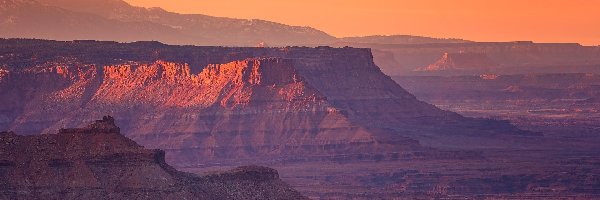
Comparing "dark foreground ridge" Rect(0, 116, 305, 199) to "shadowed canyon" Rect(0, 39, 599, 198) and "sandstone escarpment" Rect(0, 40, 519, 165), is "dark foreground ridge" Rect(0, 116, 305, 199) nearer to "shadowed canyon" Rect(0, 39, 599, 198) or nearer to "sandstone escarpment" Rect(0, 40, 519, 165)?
"shadowed canyon" Rect(0, 39, 599, 198)

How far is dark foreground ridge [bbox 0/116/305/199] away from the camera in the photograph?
89.7m

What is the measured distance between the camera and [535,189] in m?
163

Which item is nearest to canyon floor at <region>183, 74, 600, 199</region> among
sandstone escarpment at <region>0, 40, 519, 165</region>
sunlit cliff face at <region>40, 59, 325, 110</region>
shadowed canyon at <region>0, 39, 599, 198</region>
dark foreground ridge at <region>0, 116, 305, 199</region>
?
shadowed canyon at <region>0, 39, 599, 198</region>

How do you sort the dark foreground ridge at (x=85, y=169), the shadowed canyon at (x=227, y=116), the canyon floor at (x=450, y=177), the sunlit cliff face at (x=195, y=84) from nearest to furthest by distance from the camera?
the dark foreground ridge at (x=85, y=169)
the canyon floor at (x=450, y=177)
the shadowed canyon at (x=227, y=116)
the sunlit cliff face at (x=195, y=84)

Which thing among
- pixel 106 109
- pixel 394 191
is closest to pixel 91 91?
pixel 106 109

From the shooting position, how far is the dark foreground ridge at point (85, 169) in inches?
3531

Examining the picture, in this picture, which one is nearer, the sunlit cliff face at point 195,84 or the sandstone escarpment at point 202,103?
the sandstone escarpment at point 202,103

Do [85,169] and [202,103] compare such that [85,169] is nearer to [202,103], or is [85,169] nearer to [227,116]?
[227,116]

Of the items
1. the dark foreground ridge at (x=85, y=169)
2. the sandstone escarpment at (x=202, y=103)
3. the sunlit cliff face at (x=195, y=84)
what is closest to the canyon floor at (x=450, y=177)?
the sandstone escarpment at (x=202, y=103)

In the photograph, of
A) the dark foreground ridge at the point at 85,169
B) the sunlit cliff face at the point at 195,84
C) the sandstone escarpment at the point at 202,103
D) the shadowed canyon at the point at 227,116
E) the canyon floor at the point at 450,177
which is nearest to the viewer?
the dark foreground ridge at the point at 85,169

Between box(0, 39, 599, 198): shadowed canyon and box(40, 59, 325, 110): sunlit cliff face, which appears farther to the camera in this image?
box(40, 59, 325, 110): sunlit cliff face

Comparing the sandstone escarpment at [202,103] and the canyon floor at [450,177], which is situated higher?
the sandstone escarpment at [202,103]

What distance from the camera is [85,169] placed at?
90.5 m

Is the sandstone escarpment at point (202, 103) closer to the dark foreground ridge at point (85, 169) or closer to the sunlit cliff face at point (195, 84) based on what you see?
the sunlit cliff face at point (195, 84)
